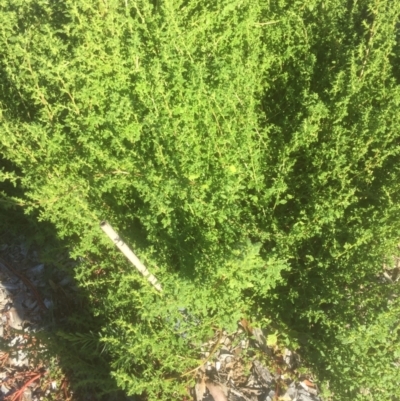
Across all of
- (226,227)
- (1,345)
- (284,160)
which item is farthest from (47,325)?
(284,160)

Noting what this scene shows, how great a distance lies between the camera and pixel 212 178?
268 cm

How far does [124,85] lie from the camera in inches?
114

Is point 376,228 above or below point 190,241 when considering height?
below

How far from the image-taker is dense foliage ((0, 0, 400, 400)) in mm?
2453

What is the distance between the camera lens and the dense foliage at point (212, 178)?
8.05 ft

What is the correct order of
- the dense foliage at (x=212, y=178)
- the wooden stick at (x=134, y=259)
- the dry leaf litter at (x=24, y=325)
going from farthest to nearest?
the dry leaf litter at (x=24, y=325) < the dense foliage at (x=212, y=178) < the wooden stick at (x=134, y=259)

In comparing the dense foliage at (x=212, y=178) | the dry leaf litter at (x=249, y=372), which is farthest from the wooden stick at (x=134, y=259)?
the dry leaf litter at (x=249, y=372)

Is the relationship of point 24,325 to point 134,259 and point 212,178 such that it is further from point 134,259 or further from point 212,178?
point 212,178

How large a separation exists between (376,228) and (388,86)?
1.13m

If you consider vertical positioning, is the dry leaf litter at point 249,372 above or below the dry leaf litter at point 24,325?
below

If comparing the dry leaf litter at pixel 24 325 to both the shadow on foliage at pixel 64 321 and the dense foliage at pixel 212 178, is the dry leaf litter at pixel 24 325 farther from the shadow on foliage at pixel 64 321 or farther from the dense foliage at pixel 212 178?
the dense foliage at pixel 212 178

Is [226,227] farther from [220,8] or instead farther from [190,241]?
[220,8]

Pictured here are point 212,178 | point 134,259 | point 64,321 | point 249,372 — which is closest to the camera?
point 134,259

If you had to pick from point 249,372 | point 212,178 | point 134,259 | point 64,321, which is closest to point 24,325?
point 64,321
